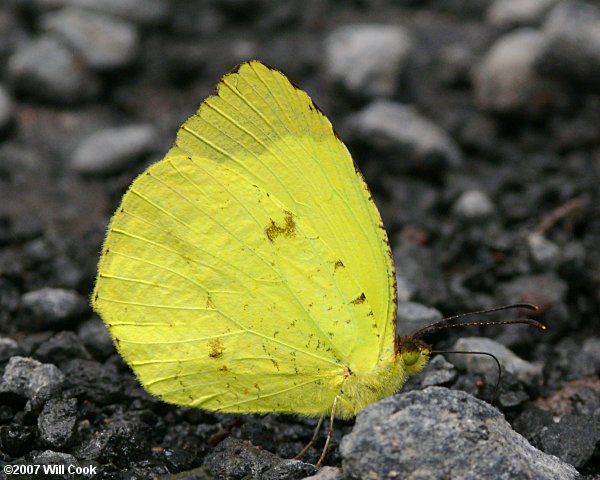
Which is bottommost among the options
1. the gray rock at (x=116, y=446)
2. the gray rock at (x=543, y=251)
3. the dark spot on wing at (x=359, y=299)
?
the gray rock at (x=543, y=251)

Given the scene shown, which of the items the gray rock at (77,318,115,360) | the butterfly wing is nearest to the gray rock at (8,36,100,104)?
the gray rock at (77,318,115,360)

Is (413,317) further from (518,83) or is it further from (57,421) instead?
(518,83)

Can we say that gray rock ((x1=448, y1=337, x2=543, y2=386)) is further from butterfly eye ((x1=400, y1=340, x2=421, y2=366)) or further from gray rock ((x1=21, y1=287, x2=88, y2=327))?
gray rock ((x1=21, y1=287, x2=88, y2=327))

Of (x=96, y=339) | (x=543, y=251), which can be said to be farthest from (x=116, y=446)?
(x=543, y=251)

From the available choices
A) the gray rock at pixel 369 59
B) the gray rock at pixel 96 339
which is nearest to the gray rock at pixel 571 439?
the gray rock at pixel 96 339

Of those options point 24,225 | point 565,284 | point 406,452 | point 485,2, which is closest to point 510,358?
point 565,284

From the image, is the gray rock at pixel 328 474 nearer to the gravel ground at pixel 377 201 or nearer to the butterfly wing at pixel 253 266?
the gravel ground at pixel 377 201

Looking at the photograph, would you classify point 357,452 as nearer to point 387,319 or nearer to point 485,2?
point 387,319
